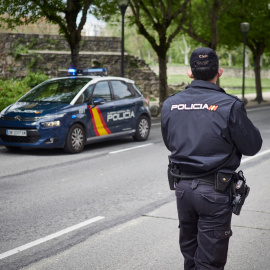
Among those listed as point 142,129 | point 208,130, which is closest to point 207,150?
point 208,130

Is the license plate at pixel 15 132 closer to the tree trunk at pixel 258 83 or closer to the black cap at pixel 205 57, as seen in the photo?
the black cap at pixel 205 57

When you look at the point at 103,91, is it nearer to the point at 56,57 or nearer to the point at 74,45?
the point at 74,45

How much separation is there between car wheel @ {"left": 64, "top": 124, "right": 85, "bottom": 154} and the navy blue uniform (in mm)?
8482

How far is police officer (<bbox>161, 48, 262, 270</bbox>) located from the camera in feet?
11.8

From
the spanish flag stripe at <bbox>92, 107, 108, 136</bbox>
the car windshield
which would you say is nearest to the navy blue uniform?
the car windshield

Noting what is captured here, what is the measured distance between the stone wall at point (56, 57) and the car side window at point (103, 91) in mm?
16445

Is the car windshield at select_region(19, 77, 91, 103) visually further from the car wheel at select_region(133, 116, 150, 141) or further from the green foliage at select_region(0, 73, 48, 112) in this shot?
the green foliage at select_region(0, 73, 48, 112)

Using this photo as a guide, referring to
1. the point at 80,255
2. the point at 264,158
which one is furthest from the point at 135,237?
the point at 264,158

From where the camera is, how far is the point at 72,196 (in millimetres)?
8000

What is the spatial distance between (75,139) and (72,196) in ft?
14.4

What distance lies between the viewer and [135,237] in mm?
5969

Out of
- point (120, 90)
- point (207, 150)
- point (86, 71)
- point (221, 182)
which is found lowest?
point (120, 90)

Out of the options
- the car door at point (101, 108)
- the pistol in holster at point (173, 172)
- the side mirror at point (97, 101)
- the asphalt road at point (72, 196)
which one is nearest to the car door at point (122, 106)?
the car door at point (101, 108)

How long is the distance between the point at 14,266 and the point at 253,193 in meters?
4.21
